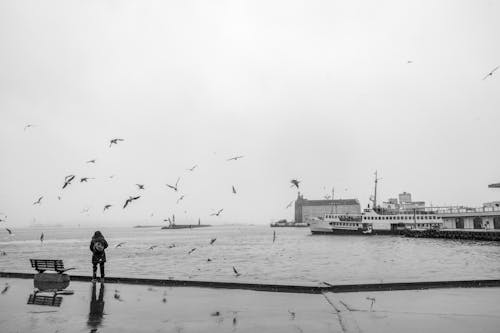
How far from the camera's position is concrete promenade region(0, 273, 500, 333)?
306 inches

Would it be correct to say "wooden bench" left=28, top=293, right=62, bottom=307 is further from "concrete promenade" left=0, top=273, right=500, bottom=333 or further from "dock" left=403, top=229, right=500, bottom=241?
"dock" left=403, top=229, right=500, bottom=241

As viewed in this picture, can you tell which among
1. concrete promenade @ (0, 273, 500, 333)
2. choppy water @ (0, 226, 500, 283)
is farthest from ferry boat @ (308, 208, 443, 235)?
concrete promenade @ (0, 273, 500, 333)

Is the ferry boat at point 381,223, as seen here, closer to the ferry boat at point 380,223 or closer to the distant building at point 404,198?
the ferry boat at point 380,223

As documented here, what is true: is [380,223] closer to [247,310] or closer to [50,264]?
[50,264]

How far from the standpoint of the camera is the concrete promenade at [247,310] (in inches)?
306

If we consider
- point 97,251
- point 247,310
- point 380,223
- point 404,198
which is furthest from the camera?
point 404,198

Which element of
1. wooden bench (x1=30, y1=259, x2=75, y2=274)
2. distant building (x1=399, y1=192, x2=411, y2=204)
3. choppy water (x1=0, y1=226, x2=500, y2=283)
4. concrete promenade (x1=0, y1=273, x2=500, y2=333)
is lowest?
choppy water (x1=0, y1=226, x2=500, y2=283)

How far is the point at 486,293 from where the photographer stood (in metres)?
10.9

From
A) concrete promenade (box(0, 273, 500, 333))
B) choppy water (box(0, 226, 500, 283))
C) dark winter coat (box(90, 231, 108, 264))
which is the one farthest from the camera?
choppy water (box(0, 226, 500, 283))

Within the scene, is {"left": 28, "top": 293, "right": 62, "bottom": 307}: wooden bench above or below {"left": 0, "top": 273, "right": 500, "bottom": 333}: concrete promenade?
below

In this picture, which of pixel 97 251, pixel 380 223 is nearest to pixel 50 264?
pixel 97 251

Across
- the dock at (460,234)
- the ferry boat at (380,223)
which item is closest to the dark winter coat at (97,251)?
the dock at (460,234)

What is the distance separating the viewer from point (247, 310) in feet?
30.2

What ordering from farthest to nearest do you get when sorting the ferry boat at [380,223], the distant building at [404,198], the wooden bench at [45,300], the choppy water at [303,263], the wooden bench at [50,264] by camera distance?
1. the distant building at [404,198]
2. the ferry boat at [380,223]
3. the choppy water at [303,263]
4. the wooden bench at [50,264]
5. the wooden bench at [45,300]
